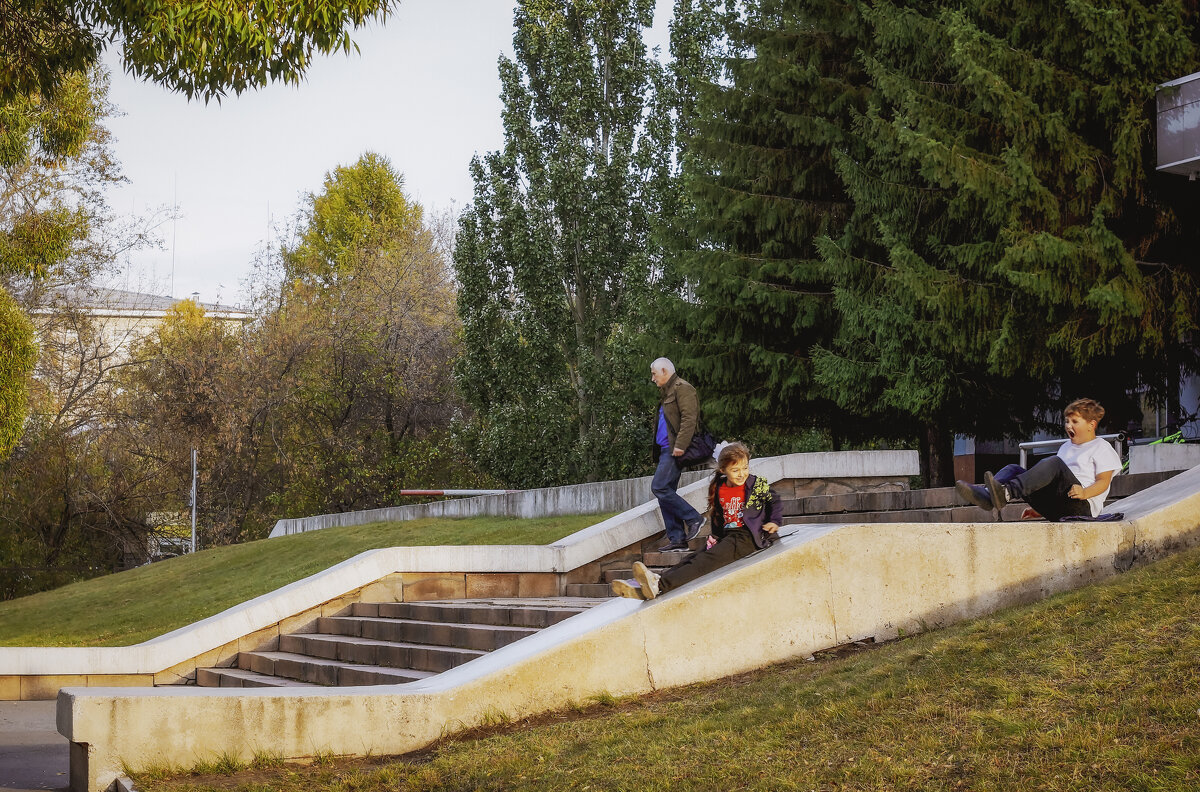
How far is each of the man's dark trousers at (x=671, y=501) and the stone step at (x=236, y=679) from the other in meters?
3.34

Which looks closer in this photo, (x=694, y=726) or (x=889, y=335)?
(x=694, y=726)

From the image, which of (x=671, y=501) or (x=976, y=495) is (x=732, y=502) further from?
(x=671, y=501)

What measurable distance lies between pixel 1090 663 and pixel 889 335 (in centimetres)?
1020

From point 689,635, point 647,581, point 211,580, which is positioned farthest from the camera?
point 211,580

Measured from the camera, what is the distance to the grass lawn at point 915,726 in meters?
4.54

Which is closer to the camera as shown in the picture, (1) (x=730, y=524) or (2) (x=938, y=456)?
(1) (x=730, y=524)

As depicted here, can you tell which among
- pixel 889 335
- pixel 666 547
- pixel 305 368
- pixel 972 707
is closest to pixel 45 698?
pixel 666 547

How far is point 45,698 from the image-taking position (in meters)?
11.0

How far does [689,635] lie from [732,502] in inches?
40.3

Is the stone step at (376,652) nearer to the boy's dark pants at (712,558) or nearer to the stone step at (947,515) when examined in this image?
the boy's dark pants at (712,558)

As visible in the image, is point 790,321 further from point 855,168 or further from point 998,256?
point 998,256

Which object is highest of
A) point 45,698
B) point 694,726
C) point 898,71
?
point 898,71

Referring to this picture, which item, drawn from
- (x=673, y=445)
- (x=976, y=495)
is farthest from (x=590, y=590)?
(x=976, y=495)

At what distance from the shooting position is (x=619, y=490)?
14883mm
